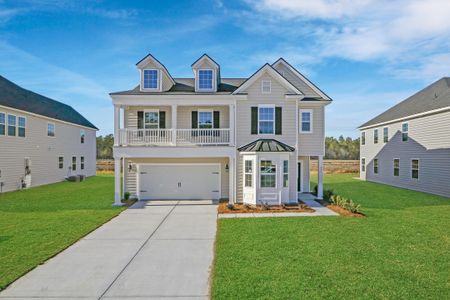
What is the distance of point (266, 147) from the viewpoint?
1366 cm

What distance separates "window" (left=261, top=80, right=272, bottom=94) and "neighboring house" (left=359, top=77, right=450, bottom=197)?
37.1 feet

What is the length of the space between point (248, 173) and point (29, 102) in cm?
2016

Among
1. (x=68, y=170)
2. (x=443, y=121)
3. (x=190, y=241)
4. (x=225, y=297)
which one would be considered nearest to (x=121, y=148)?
(x=190, y=241)

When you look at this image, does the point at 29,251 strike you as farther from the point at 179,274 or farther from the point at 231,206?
the point at 231,206

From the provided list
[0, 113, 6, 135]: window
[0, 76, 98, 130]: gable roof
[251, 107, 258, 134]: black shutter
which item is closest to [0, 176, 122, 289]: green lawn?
[0, 113, 6, 135]: window

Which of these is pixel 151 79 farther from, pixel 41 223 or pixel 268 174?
pixel 41 223

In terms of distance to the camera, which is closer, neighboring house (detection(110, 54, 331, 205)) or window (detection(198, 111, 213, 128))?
neighboring house (detection(110, 54, 331, 205))

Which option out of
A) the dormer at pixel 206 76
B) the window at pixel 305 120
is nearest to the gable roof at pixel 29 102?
the dormer at pixel 206 76

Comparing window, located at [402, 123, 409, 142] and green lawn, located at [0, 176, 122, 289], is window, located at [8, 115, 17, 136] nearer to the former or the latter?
green lawn, located at [0, 176, 122, 289]

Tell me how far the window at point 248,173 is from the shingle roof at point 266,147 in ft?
2.25

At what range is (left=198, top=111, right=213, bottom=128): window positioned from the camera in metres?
15.8

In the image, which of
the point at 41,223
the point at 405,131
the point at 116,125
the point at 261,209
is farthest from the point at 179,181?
the point at 405,131

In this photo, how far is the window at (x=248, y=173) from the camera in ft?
45.7

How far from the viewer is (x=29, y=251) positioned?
738cm
